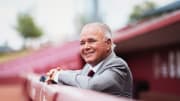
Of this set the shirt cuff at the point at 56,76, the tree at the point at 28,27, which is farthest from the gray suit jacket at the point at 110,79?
the tree at the point at 28,27

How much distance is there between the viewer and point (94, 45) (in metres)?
2.22

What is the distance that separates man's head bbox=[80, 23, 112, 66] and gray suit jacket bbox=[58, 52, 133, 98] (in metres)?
0.04

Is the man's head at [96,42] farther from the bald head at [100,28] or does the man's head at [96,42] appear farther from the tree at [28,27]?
the tree at [28,27]

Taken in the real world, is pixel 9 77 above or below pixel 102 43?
below

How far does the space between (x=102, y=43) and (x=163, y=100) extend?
684 centimetres

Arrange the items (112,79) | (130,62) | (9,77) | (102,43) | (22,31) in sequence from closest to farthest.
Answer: (112,79), (102,43), (130,62), (9,77), (22,31)

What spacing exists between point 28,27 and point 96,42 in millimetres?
25314

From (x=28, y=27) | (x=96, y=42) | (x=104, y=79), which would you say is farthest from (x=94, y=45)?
(x=28, y=27)

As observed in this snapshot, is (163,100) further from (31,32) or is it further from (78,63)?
(31,32)

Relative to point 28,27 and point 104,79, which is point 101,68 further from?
point 28,27

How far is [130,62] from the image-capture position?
1125 centimetres

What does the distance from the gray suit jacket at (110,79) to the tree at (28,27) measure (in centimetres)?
2507

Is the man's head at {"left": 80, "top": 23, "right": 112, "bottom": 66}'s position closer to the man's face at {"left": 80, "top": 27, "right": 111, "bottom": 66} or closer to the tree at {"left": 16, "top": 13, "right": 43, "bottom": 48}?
the man's face at {"left": 80, "top": 27, "right": 111, "bottom": 66}


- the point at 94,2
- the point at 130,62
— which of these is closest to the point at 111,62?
the point at 130,62
